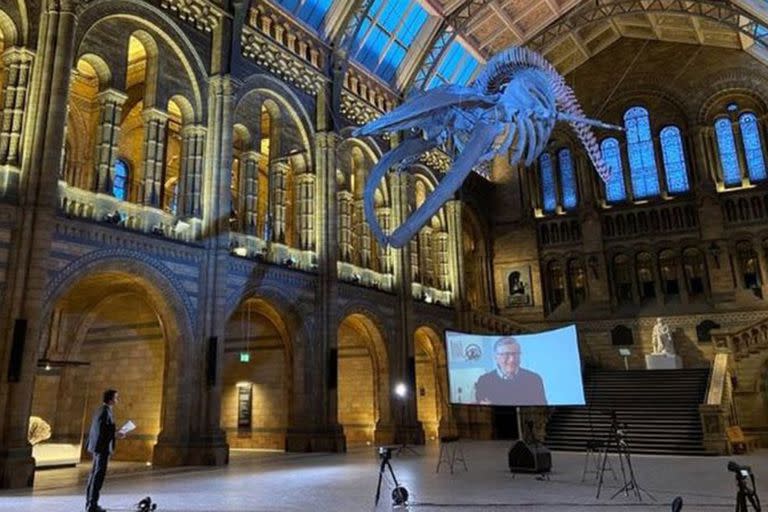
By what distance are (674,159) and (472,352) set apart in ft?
69.3

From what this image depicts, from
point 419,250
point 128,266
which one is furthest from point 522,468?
point 419,250

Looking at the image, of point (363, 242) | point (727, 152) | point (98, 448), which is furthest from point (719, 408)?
point (98, 448)

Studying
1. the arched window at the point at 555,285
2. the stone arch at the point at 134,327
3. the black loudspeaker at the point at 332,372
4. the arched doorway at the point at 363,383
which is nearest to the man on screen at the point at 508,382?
the black loudspeaker at the point at 332,372

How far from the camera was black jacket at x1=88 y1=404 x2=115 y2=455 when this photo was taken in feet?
26.3

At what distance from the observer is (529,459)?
12875mm

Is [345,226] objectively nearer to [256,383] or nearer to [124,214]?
[256,383]

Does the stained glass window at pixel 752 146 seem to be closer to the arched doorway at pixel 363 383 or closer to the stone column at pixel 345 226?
the stone column at pixel 345 226

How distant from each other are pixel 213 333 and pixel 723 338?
61.9 feet

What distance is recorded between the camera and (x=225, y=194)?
17.4m

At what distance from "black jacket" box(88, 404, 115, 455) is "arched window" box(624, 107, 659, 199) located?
95.6ft

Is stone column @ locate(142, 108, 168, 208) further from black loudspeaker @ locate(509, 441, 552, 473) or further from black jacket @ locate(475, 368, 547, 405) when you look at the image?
black loudspeaker @ locate(509, 441, 552, 473)

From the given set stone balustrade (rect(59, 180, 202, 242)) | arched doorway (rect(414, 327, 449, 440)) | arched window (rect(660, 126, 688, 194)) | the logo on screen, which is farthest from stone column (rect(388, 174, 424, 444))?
arched window (rect(660, 126, 688, 194))

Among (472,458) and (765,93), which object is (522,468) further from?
(765,93)

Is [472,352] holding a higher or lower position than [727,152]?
lower
